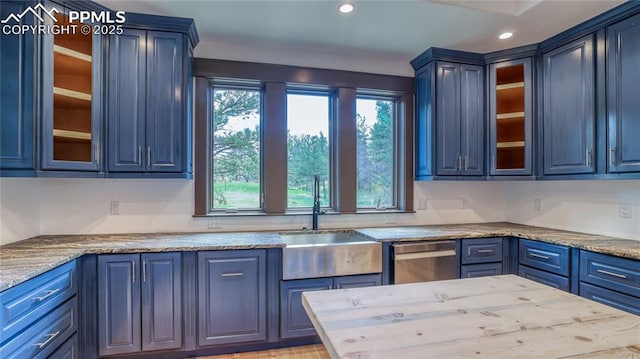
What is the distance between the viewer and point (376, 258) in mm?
2465

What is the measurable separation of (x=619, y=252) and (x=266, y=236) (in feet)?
7.90

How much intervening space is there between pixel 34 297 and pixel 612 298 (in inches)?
132

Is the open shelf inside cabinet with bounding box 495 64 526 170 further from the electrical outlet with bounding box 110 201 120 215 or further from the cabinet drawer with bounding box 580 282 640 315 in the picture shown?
the electrical outlet with bounding box 110 201 120 215

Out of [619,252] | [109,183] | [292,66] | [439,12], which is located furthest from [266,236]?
[619,252]

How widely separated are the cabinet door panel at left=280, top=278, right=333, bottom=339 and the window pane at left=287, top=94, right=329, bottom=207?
0.89 meters

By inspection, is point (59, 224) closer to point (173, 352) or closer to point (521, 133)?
point (173, 352)

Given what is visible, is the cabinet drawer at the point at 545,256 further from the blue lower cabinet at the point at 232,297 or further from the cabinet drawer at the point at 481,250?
the blue lower cabinet at the point at 232,297

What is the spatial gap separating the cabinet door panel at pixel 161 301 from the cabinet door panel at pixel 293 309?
72 centimetres

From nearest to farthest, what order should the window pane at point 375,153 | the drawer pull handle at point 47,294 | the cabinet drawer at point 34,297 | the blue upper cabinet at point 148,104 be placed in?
the cabinet drawer at point 34,297, the drawer pull handle at point 47,294, the blue upper cabinet at point 148,104, the window pane at point 375,153

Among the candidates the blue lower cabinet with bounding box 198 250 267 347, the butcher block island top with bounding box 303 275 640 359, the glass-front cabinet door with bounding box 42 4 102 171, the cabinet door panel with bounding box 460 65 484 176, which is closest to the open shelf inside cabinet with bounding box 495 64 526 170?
the cabinet door panel with bounding box 460 65 484 176

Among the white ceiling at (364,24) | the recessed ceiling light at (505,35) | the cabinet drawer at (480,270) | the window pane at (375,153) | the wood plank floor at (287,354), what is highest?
the recessed ceiling light at (505,35)

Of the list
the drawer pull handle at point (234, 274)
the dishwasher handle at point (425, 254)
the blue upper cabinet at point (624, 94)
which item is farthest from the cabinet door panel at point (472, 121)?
the drawer pull handle at point (234, 274)

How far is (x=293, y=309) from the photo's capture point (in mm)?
2320

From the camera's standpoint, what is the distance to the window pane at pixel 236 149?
9.42 ft
